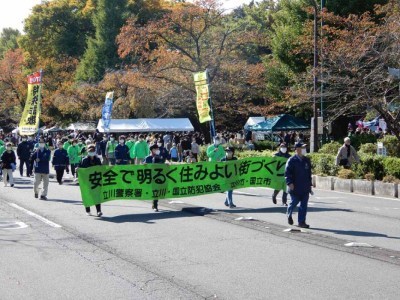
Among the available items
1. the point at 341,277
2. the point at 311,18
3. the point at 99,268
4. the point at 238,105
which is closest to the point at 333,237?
the point at 341,277

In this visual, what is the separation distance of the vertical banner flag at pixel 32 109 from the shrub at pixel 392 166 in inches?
533

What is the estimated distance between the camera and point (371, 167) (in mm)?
20703

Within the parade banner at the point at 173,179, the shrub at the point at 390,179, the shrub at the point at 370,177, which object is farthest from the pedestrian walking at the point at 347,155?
the parade banner at the point at 173,179

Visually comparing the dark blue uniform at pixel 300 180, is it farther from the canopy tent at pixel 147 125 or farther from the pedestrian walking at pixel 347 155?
the canopy tent at pixel 147 125

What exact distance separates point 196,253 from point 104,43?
50605 millimetres

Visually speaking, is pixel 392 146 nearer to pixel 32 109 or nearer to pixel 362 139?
pixel 362 139

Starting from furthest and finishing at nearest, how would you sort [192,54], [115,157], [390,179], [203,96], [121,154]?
[192,54] → [203,96] → [115,157] → [121,154] → [390,179]

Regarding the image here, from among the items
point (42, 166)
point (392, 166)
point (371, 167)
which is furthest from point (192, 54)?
point (42, 166)

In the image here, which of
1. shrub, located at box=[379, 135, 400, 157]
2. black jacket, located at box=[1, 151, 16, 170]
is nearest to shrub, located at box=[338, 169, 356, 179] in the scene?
shrub, located at box=[379, 135, 400, 157]

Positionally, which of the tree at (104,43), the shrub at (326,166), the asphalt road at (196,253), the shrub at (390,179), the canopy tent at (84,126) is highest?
the tree at (104,43)

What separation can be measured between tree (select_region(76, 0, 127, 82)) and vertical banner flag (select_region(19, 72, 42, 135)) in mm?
32434

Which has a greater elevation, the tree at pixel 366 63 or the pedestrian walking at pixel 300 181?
the tree at pixel 366 63

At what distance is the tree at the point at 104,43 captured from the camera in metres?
58.1

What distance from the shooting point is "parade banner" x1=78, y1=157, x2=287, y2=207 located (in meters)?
14.7
